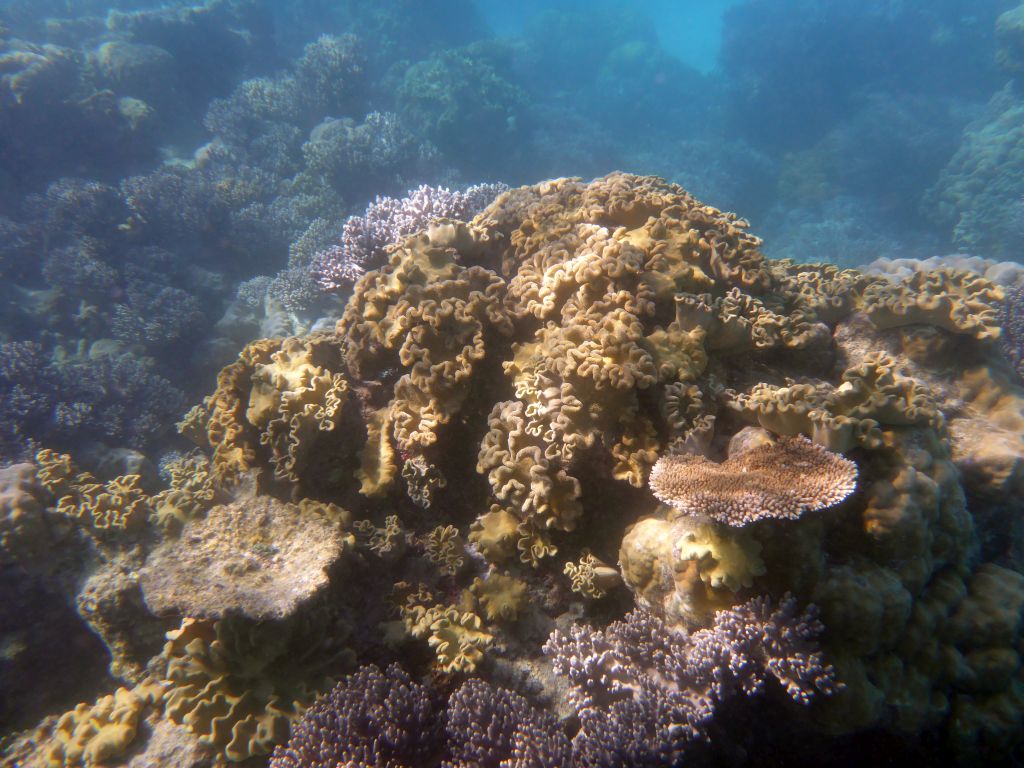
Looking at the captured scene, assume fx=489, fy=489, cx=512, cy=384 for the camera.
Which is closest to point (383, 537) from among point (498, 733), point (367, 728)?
point (367, 728)

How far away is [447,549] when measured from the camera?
434 centimetres

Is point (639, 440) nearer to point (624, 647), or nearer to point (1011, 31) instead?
point (624, 647)

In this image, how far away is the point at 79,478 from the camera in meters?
5.63

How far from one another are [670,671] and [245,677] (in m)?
3.21

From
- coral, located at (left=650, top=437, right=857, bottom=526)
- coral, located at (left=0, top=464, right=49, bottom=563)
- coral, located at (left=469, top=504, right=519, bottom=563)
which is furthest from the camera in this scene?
coral, located at (left=0, top=464, right=49, bottom=563)

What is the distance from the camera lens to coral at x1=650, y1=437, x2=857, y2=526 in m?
2.87

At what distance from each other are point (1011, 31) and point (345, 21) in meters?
30.6

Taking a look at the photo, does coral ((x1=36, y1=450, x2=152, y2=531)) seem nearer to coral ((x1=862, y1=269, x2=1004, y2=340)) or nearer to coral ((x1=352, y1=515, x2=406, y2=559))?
coral ((x1=352, y1=515, x2=406, y2=559))

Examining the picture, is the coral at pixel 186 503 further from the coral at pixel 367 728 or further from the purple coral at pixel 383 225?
the purple coral at pixel 383 225

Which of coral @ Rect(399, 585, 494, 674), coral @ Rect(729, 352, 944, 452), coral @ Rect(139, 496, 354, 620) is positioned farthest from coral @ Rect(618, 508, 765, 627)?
coral @ Rect(139, 496, 354, 620)

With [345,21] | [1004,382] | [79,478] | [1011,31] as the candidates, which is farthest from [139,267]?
[1011,31]

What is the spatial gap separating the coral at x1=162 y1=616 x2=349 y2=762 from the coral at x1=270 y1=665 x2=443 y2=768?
0.25m

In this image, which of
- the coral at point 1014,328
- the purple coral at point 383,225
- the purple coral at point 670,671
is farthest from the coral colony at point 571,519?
the coral at point 1014,328

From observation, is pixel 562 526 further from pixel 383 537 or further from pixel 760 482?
pixel 383 537
